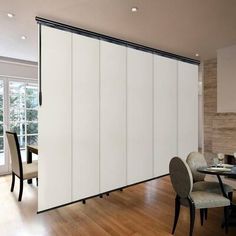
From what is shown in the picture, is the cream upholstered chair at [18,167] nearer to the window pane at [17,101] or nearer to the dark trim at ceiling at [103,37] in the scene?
the window pane at [17,101]

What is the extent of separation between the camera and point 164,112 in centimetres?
462

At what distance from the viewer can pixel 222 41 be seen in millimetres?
3955

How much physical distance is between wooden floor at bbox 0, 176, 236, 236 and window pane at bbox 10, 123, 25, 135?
1.77m

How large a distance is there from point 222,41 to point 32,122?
4.45 meters

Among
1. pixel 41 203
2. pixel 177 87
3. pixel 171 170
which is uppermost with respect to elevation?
pixel 177 87

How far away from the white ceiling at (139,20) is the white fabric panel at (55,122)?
357 millimetres

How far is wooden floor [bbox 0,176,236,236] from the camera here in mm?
2635

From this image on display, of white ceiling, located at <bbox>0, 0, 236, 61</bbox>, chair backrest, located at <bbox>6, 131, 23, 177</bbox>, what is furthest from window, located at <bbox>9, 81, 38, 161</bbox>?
chair backrest, located at <bbox>6, 131, 23, 177</bbox>

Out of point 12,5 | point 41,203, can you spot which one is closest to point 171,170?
point 41,203

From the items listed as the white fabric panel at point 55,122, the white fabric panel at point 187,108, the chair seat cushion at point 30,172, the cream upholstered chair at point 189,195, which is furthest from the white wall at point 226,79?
the chair seat cushion at point 30,172

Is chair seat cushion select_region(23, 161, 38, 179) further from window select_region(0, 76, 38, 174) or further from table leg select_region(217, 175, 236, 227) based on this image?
table leg select_region(217, 175, 236, 227)

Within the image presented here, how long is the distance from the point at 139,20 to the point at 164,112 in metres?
2.11

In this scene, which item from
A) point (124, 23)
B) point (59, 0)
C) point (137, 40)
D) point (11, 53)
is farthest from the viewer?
point (11, 53)

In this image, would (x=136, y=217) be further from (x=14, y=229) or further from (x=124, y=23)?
(x=124, y=23)
